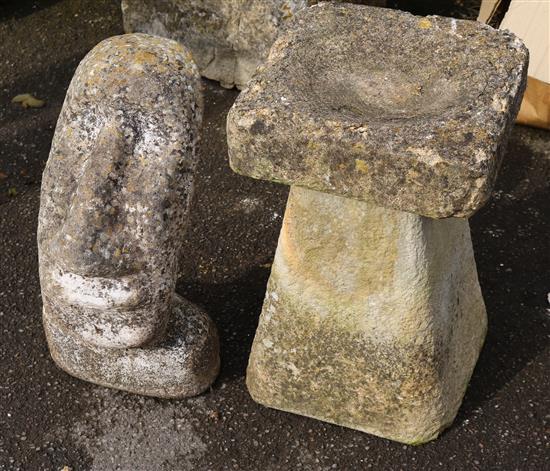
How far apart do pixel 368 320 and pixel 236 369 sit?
60cm

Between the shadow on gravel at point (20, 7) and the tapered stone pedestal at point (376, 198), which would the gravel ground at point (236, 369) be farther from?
the shadow on gravel at point (20, 7)

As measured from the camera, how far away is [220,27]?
4.47 meters

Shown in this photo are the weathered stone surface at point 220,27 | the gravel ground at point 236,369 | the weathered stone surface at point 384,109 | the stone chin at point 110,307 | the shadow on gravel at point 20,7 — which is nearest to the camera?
the weathered stone surface at point 384,109

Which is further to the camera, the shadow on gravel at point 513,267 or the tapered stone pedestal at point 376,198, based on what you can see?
the shadow on gravel at point 513,267

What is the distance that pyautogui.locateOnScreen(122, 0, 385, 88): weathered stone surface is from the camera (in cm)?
429

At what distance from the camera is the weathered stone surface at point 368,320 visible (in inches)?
108

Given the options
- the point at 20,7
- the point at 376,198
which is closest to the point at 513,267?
the point at 376,198

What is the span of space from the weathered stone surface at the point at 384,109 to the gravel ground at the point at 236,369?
0.95m

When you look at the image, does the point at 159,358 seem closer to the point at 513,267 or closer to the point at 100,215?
the point at 100,215

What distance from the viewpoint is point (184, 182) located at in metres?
2.69

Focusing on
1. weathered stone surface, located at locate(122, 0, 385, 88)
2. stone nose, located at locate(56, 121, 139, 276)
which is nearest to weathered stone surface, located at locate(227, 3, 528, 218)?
stone nose, located at locate(56, 121, 139, 276)

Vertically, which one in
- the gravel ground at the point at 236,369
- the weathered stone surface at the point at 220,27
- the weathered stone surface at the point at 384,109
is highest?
the weathered stone surface at the point at 384,109

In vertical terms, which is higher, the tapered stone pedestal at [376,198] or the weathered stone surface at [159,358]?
the tapered stone pedestal at [376,198]

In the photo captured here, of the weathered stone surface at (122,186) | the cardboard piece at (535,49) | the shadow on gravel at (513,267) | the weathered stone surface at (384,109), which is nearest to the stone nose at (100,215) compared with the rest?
the weathered stone surface at (122,186)
